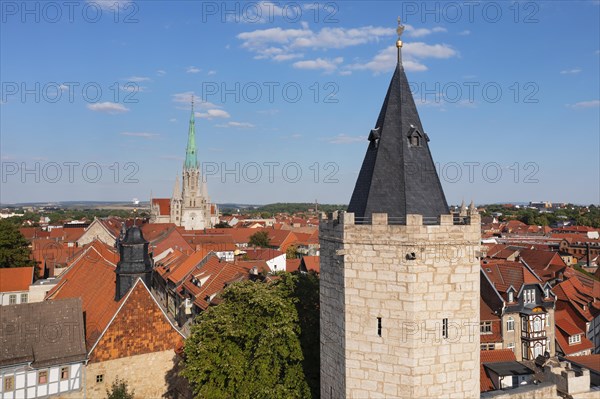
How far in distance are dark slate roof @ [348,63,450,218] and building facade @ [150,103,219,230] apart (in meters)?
124

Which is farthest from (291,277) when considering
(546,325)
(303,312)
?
(546,325)

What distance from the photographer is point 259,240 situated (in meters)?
101

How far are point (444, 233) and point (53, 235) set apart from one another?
108m

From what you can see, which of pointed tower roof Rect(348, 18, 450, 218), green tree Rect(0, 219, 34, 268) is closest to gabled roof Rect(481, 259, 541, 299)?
pointed tower roof Rect(348, 18, 450, 218)

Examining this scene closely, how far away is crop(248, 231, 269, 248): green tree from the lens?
101 meters

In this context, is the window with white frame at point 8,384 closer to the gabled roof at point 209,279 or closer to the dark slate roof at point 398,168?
the gabled roof at point 209,279

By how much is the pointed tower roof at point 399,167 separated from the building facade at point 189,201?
406 ft

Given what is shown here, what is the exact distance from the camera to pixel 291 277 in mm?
22359

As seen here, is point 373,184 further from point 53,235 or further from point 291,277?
point 53,235

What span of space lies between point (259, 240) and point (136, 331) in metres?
74.7

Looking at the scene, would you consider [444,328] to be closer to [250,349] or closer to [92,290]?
[250,349]

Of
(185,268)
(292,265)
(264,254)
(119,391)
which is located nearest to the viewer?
(119,391)

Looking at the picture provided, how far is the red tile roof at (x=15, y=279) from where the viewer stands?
146ft

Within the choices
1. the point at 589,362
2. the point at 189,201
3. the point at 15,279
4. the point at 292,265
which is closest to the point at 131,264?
the point at 15,279
